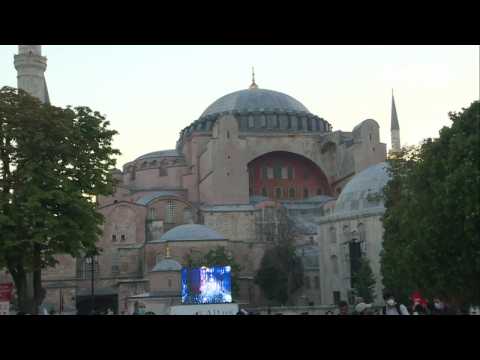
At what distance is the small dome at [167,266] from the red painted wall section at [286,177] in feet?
55.6

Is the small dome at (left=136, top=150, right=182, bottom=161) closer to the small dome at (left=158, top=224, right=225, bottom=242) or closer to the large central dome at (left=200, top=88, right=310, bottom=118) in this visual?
the large central dome at (left=200, top=88, right=310, bottom=118)

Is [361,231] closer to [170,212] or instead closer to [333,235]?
[333,235]

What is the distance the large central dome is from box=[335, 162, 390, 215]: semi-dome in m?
19.6

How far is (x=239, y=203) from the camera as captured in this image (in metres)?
Result: 53.5

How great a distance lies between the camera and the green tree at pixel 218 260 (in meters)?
45.9

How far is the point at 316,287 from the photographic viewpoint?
49938 millimetres

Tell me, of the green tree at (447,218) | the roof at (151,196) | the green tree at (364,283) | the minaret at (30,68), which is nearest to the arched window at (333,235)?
the green tree at (364,283)

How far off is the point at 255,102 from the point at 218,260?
73.4 ft

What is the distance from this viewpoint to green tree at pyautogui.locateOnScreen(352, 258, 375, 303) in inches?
1499

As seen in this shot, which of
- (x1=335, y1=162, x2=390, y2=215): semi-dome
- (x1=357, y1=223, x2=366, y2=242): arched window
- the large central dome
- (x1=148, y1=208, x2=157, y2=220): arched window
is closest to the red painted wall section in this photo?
the large central dome

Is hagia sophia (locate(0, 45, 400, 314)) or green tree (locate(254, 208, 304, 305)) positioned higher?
hagia sophia (locate(0, 45, 400, 314))
